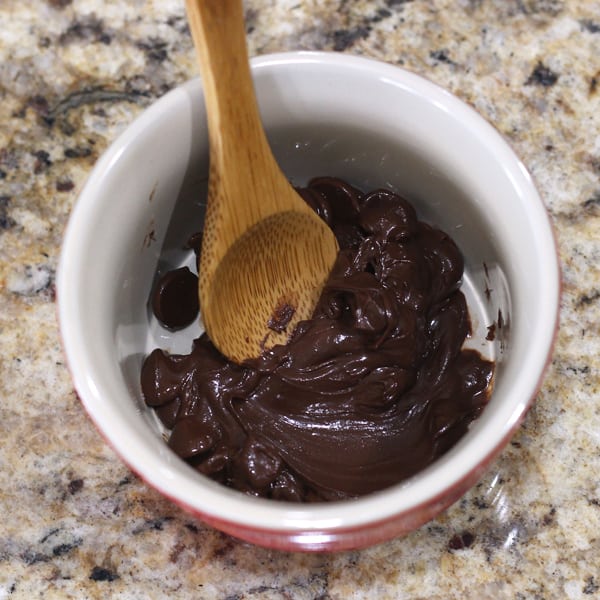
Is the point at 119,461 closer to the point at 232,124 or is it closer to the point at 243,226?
the point at 243,226

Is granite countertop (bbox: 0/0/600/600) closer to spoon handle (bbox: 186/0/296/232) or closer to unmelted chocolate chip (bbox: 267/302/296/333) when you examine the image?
unmelted chocolate chip (bbox: 267/302/296/333)

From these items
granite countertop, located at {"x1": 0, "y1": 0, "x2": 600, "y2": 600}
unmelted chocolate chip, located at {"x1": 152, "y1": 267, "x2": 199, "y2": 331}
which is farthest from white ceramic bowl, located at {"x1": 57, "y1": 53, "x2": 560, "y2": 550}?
granite countertop, located at {"x1": 0, "y1": 0, "x2": 600, "y2": 600}

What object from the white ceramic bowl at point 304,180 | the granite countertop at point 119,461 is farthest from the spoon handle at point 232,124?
the granite countertop at point 119,461

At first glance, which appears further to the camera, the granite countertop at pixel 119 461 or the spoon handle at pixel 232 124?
the granite countertop at pixel 119 461

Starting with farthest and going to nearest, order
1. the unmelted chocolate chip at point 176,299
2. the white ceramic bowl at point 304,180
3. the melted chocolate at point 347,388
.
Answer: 1. the unmelted chocolate chip at point 176,299
2. the melted chocolate at point 347,388
3. the white ceramic bowl at point 304,180

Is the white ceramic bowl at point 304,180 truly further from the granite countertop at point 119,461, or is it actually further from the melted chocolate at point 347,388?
the granite countertop at point 119,461
